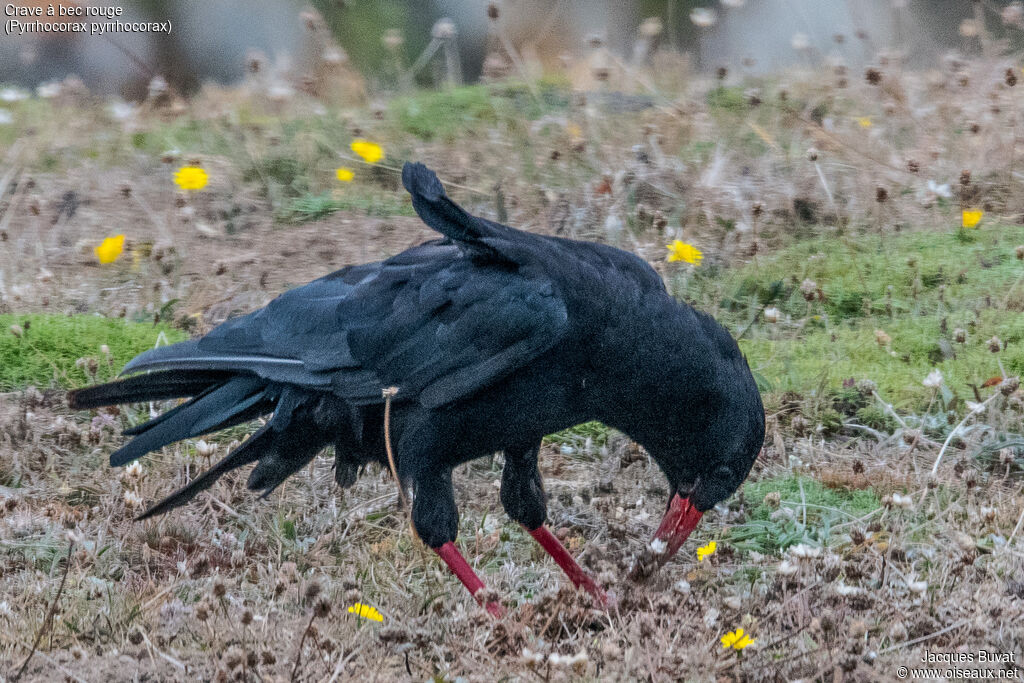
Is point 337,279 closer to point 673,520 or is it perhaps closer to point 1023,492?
point 673,520

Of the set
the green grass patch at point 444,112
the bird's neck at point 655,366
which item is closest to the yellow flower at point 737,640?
the bird's neck at point 655,366

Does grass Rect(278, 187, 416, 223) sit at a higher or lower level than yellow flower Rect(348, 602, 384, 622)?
lower

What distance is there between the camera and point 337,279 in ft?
13.7

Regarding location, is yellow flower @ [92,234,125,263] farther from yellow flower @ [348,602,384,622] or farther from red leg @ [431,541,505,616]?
yellow flower @ [348,602,384,622]

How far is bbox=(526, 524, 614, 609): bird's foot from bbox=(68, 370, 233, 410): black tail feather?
1.20 metres

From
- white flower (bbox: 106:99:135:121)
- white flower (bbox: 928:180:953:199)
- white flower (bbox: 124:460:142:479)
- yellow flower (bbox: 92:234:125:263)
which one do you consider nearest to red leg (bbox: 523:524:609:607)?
white flower (bbox: 124:460:142:479)

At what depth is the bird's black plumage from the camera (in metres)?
3.69

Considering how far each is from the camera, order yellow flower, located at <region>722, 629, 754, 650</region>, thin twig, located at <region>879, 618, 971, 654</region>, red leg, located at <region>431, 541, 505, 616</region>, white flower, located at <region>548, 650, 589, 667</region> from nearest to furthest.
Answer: white flower, located at <region>548, 650, 589, 667</region> < yellow flower, located at <region>722, 629, 754, 650</region> < thin twig, located at <region>879, 618, 971, 654</region> < red leg, located at <region>431, 541, 505, 616</region>

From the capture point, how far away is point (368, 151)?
6.84 meters

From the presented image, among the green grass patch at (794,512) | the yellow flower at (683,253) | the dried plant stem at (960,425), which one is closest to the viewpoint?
the green grass patch at (794,512)

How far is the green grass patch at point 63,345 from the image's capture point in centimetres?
514

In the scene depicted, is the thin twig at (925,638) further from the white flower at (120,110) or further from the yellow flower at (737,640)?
the white flower at (120,110)

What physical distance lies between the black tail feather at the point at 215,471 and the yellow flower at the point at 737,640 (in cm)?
168

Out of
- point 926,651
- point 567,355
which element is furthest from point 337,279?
point 926,651
